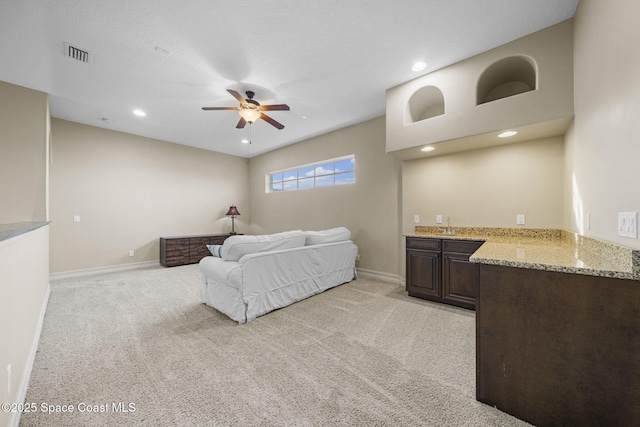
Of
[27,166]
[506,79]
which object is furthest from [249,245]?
[506,79]

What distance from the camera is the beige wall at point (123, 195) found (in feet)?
14.6

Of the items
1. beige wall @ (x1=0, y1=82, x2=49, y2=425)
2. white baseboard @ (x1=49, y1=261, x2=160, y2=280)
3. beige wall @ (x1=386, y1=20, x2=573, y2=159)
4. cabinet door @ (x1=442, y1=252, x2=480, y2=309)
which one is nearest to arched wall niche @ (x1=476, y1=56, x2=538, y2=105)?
beige wall @ (x1=386, y1=20, x2=573, y2=159)

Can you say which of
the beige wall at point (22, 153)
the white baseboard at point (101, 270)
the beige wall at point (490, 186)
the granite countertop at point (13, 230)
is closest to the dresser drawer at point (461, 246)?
the beige wall at point (490, 186)

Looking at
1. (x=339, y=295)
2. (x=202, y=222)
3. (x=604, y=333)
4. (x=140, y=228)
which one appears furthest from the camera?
(x=202, y=222)

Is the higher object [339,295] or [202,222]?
[202,222]

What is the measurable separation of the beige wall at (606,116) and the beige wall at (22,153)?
5825 millimetres

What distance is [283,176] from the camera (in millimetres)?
6555

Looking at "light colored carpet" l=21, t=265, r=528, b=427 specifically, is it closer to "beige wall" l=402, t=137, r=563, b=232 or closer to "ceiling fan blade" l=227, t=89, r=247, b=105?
"beige wall" l=402, t=137, r=563, b=232

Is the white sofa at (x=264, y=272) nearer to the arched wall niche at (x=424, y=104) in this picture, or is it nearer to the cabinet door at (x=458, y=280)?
the cabinet door at (x=458, y=280)

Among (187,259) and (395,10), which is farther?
(187,259)

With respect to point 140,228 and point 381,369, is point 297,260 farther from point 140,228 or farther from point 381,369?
point 140,228

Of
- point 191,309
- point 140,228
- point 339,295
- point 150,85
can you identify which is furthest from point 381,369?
point 140,228

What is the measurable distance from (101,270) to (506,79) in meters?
7.55

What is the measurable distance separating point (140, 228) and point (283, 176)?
11.7ft
